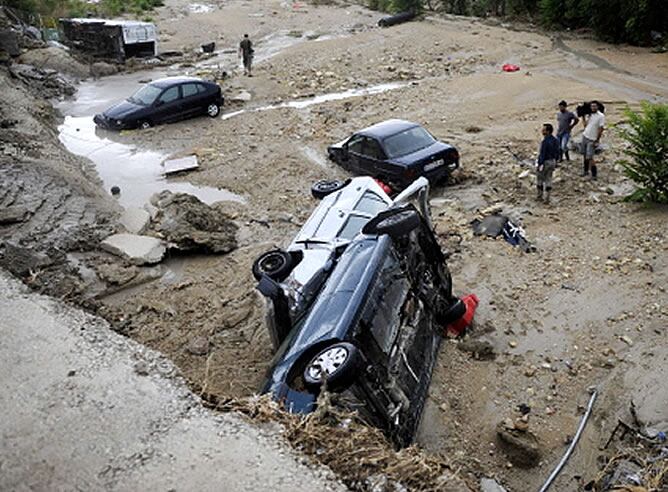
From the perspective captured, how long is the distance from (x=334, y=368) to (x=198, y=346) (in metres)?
3.36

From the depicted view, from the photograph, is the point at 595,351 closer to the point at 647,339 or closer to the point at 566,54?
the point at 647,339

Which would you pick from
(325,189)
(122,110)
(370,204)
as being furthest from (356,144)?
(122,110)

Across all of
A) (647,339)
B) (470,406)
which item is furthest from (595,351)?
(470,406)

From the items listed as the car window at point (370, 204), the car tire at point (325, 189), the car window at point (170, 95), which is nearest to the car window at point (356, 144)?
the car tire at point (325, 189)

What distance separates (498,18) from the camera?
29516 mm

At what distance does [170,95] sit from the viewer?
17.0m

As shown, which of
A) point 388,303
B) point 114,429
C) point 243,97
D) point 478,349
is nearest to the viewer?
point 114,429

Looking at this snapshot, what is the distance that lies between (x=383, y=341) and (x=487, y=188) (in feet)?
24.1

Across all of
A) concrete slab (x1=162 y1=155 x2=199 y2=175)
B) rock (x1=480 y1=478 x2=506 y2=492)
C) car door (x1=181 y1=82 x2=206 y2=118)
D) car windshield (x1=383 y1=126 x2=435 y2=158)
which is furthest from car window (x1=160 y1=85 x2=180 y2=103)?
rock (x1=480 y1=478 x2=506 y2=492)

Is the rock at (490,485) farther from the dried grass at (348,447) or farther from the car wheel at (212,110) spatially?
the car wheel at (212,110)

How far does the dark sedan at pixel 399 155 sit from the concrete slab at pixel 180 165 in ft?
11.9

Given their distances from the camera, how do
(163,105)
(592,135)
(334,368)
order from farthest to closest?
(163,105) → (592,135) → (334,368)

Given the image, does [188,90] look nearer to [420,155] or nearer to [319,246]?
[420,155]

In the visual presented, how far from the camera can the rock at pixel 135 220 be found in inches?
410
